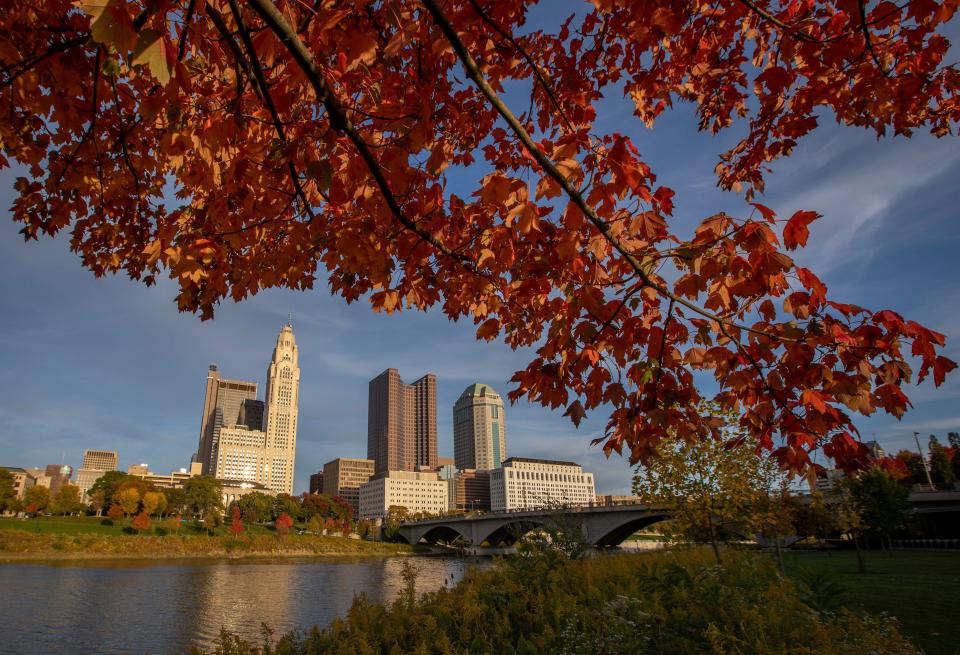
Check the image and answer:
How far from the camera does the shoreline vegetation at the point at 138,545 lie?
53156mm

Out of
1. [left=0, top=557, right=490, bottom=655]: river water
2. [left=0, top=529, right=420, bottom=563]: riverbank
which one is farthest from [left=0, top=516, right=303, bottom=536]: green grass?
[left=0, top=557, right=490, bottom=655]: river water

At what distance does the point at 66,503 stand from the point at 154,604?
83.4 meters

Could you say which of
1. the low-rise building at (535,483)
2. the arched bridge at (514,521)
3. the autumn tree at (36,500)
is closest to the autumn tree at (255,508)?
the arched bridge at (514,521)

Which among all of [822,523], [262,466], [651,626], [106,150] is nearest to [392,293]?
[106,150]

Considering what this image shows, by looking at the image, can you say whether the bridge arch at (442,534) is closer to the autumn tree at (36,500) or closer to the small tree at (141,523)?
the small tree at (141,523)

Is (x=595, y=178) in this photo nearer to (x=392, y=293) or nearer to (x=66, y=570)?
(x=392, y=293)

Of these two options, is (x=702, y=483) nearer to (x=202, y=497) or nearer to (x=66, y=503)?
(x=202, y=497)

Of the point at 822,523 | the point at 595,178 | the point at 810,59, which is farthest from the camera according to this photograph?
the point at 822,523

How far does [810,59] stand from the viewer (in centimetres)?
427

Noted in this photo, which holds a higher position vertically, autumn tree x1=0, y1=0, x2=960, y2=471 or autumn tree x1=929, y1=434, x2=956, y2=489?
autumn tree x1=0, y1=0, x2=960, y2=471

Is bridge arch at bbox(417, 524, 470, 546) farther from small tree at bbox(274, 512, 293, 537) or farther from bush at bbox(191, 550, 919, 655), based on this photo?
bush at bbox(191, 550, 919, 655)

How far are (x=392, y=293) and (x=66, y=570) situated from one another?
170ft

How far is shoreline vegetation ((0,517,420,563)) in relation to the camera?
174ft

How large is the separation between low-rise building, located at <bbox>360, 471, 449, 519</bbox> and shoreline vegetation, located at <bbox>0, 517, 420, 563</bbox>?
8763 cm
